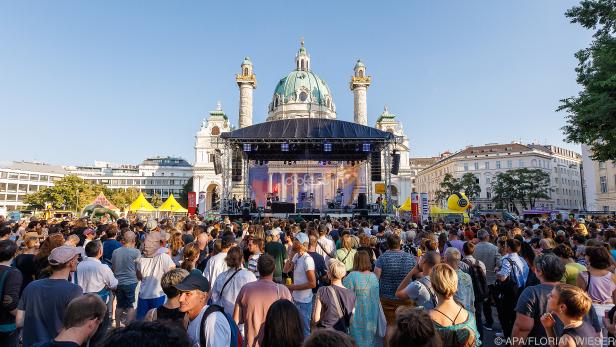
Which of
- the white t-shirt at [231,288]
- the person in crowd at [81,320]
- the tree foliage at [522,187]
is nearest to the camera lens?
the person in crowd at [81,320]

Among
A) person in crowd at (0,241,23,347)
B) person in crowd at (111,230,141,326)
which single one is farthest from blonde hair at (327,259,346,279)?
person in crowd at (111,230,141,326)

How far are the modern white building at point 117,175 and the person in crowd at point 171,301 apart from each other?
105m

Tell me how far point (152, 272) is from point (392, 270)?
3700 mm

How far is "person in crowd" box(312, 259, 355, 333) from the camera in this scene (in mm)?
3971

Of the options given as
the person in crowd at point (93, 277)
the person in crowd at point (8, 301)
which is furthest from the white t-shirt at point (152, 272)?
the person in crowd at point (8, 301)

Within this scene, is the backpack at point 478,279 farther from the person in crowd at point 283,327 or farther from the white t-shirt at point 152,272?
the white t-shirt at point 152,272

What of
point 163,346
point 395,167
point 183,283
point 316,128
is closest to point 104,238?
point 183,283

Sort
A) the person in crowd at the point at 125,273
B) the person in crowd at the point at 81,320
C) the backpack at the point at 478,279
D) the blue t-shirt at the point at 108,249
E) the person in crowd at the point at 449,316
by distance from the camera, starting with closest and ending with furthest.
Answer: the person in crowd at the point at 81,320 → the person in crowd at the point at 449,316 → the backpack at the point at 478,279 → the person in crowd at the point at 125,273 → the blue t-shirt at the point at 108,249

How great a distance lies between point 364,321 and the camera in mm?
4160

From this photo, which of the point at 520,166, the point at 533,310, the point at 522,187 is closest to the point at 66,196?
the point at 533,310

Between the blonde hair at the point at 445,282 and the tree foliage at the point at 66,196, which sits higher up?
the tree foliage at the point at 66,196

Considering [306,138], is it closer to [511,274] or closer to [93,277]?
[511,274]

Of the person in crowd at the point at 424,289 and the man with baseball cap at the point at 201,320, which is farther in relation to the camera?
the person in crowd at the point at 424,289

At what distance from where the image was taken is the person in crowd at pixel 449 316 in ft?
9.16
